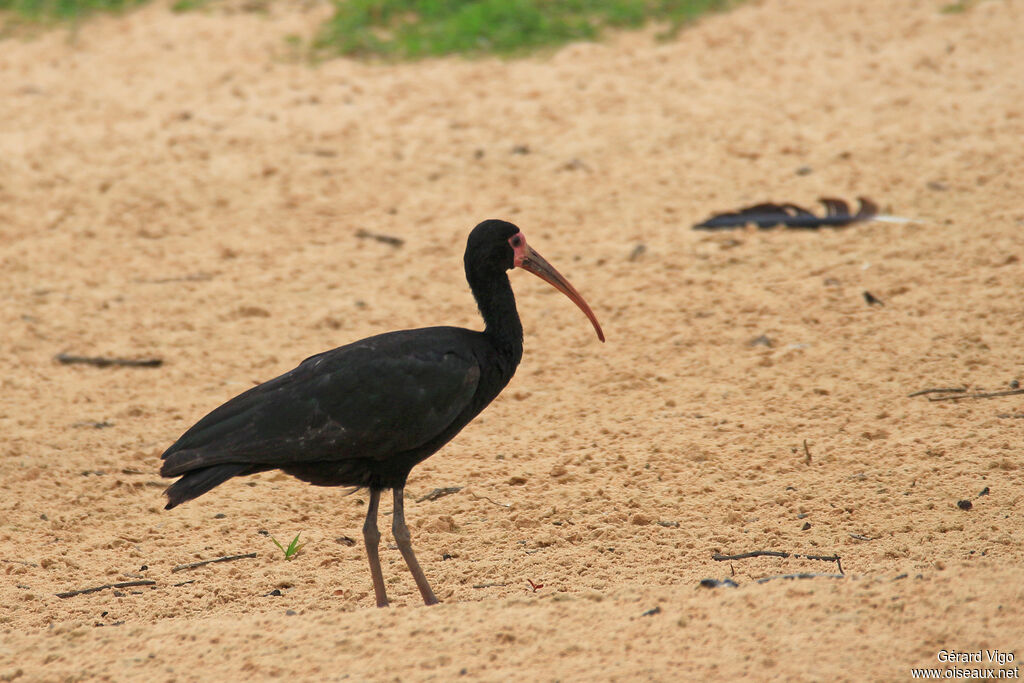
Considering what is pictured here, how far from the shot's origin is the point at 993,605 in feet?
13.4

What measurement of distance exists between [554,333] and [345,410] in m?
3.23

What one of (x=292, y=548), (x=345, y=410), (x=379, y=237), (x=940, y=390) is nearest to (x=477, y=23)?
(x=379, y=237)

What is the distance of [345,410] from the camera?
16.6ft

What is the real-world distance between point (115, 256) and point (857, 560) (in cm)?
665

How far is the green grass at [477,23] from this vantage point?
42.5 ft

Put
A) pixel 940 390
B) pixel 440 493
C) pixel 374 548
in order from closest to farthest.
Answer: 1. pixel 374 548
2. pixel 440 493
3. pixel 940 390

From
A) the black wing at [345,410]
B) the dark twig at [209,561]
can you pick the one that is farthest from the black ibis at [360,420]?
the dark twig at [209,561]

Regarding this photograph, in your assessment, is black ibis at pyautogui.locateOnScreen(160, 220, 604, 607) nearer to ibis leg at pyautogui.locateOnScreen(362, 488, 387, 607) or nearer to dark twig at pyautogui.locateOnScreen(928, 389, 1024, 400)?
ibis leg at pyautogui.locateOnScreen(362, 488, 387, 607)

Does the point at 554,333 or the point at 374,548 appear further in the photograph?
the point at 554,333

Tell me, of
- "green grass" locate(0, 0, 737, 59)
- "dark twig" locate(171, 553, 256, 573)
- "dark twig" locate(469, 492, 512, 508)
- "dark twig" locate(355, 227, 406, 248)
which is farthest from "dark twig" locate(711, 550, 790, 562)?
"green grass" locate(0, 0, 737, 59)

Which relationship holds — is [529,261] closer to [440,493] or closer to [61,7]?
[440,493]

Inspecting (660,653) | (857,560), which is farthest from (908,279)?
(660,653)

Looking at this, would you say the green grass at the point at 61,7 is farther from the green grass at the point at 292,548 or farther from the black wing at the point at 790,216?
the green grass at the point at 292,548

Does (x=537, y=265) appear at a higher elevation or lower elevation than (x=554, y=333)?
higher
